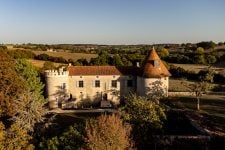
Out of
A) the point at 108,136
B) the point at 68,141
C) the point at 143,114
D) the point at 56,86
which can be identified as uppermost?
the point at 56,86

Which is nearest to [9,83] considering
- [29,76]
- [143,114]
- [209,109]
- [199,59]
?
[29,76]

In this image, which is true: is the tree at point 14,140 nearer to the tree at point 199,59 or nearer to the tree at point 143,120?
the tree at point 143,120

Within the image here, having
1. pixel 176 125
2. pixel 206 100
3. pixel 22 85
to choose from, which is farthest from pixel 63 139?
pixel 206 100

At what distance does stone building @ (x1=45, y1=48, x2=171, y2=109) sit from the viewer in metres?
49.8

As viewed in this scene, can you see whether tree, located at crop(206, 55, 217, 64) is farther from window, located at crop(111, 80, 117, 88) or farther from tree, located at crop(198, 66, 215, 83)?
window, located at crop(111, 80, 117, 88)

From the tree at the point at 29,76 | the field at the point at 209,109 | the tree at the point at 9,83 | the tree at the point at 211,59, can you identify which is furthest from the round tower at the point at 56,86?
the tree at the point at 211,59

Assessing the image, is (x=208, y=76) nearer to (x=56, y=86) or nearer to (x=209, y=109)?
(x=209, y=109)

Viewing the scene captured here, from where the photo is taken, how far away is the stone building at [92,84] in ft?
163

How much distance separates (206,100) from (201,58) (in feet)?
152

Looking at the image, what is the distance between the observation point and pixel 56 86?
49.8m

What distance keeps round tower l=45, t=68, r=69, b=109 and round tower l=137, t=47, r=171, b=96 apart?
975 cm

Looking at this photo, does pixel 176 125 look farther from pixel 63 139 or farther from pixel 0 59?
pixel 0 59

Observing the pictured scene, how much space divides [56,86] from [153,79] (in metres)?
12.5

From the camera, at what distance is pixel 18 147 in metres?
27.5
